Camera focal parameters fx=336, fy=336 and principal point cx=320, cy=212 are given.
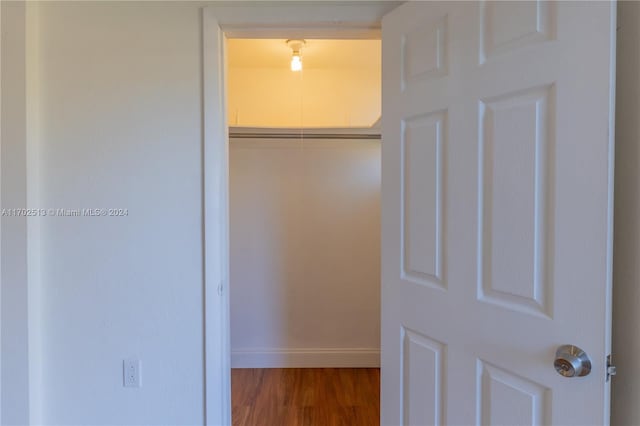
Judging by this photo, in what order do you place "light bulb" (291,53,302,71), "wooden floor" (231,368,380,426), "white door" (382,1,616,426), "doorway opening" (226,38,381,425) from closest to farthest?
1. "white door" (382,1,616,426)
2. "wooden floor" (231,368,380,426)
3. "light bulb" (291,53,302,71)
4. "doorway opening" (226,38,381,425)

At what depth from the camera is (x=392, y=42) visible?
1.23m

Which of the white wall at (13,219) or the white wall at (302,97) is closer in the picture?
the white wall at (13,219)

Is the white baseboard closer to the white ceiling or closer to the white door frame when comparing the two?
the white door frame

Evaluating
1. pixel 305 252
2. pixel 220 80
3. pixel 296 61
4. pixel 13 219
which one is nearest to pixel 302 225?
pixel 305 252

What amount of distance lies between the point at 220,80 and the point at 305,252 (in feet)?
4.63

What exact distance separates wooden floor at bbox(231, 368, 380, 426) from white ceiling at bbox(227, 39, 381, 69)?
2159 millimetres

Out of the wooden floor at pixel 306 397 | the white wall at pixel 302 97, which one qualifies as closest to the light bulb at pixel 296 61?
the white wall at pixel 302 97

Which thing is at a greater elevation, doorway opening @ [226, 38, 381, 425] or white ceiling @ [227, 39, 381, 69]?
white ceiling @ [227, 39, 381, 69]

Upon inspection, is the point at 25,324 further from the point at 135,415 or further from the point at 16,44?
the point at 16,44

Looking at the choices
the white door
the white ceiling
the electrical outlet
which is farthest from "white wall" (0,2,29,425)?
the white door

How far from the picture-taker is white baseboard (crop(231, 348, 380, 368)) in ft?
8.22

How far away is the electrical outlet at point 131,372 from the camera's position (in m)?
1.41

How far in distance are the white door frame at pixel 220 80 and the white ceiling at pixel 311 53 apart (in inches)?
29.6

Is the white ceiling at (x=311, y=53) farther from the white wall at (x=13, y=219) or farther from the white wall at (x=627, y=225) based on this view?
the white wall at (x=627, y=225)
